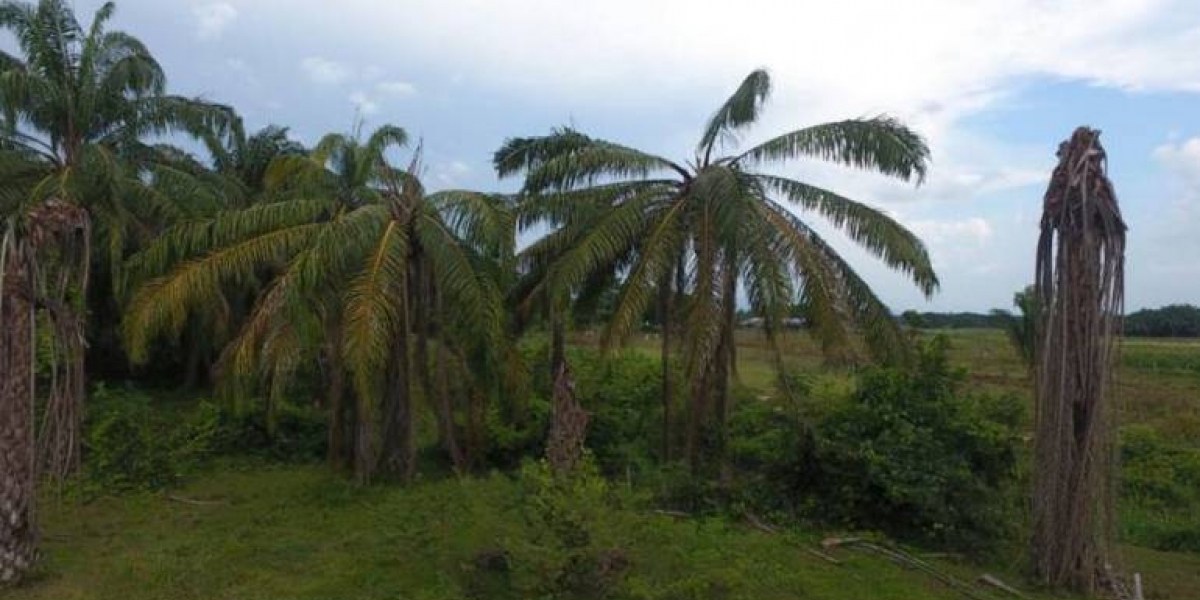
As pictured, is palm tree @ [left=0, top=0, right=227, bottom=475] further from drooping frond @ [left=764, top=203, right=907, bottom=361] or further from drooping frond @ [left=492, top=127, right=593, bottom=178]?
drooping frond @ [left=764, top=203, right=907, bottom=361]

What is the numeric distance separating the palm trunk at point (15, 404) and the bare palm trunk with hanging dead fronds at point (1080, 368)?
29.7 ft

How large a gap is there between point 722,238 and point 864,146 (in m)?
2.07

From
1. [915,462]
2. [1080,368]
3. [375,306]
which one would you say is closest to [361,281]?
[375,306]

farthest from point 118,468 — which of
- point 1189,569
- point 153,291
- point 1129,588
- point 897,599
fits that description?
point 1189,569

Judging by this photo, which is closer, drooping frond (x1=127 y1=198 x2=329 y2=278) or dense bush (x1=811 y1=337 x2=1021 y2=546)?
dense bush (x1=811 y1=337 x2=1021 y2=546)

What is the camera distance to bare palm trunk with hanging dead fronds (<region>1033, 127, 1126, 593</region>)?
27.6ft

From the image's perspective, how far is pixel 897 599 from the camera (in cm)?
800

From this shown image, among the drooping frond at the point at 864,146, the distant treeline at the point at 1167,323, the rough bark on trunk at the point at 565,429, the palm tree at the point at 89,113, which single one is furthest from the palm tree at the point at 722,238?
the distant treeline at the point at 1167,323

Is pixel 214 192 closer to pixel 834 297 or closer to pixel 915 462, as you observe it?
pixel 834 297

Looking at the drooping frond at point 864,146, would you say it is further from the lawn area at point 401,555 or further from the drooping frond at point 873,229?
the lawn area at point 401,555

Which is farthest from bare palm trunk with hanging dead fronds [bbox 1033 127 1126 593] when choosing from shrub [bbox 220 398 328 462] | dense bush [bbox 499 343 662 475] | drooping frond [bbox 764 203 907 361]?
shrub [bbox 220 398 328 462]

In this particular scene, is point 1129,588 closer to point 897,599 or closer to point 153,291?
point 897,599

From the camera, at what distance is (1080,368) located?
27.9 feet

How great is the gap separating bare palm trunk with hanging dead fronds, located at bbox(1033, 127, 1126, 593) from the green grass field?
0.78 m
